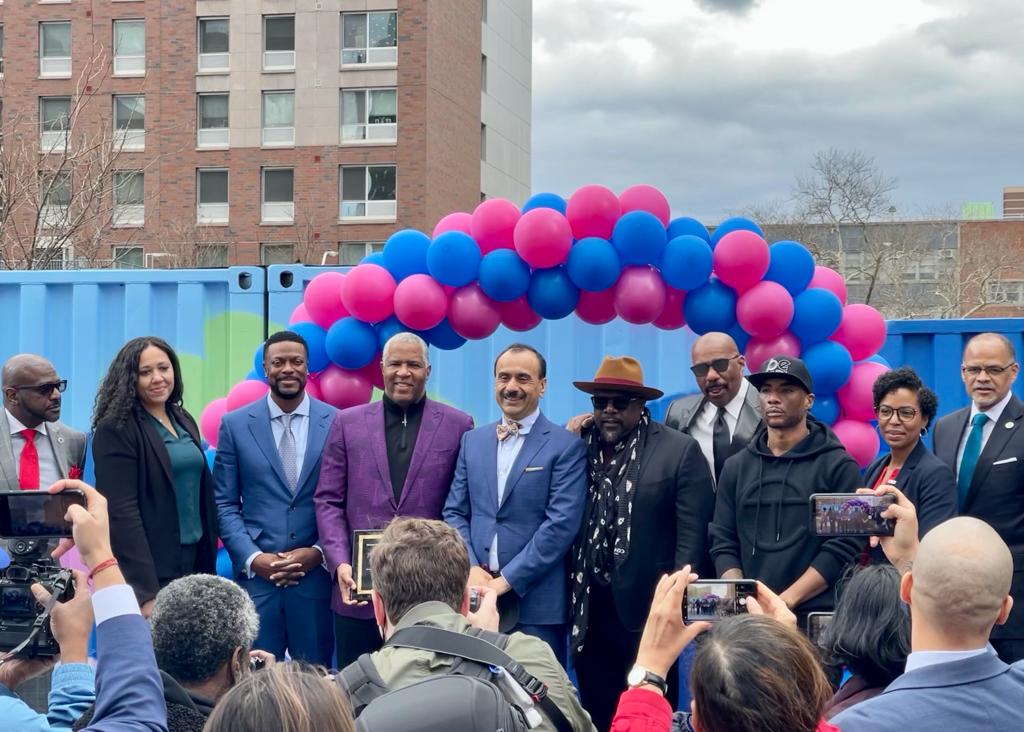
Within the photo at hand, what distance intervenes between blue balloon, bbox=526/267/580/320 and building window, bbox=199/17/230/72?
108ft

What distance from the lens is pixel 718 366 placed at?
5617 mm

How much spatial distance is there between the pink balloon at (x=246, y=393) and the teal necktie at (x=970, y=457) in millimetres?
3399

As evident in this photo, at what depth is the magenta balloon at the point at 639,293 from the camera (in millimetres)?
6000

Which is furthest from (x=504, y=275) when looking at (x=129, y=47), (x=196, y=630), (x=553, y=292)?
(x=129, y=47)

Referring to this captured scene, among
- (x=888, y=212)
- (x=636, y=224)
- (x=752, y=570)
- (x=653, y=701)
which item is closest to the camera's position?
(x=653, y=701)

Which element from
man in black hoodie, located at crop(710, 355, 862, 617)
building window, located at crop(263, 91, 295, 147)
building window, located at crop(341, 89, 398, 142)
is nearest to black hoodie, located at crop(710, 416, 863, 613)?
man in black hoodie, located at crop(710, 355, 862, 617)

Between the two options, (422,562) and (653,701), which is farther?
(422,562)

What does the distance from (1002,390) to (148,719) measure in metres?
4.25

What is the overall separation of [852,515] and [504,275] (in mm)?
2335

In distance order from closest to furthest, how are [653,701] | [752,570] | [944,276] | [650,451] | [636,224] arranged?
1. [653,701]
2. [752,570]
3. [650,451]
4. [636,224]
5. [944,276]

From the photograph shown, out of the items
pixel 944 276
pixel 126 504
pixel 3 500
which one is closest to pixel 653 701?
pixel 3 500

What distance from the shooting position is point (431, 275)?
6.23 metres

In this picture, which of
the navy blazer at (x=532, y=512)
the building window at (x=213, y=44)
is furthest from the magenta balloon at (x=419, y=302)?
the building window at (x=213, y=44)

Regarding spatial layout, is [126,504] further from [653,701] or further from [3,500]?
[653,701]
